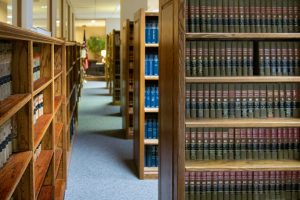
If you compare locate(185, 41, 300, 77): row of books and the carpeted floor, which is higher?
locate(185, 41, 300, 77): row of books

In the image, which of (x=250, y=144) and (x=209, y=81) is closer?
(x=209, y=81)

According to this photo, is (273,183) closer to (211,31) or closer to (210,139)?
(210,139)

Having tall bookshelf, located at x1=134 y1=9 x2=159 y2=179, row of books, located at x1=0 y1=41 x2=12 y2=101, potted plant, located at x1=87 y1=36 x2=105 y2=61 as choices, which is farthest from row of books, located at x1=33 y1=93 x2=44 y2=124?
potted plant, located at x1=87 y1=36 x2=105 y2=61

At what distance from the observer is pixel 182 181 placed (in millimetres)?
2746

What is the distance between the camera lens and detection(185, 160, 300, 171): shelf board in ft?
9.19

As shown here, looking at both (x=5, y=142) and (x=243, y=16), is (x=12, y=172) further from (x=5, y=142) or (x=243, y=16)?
(x=243, y=16)

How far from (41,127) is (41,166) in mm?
298

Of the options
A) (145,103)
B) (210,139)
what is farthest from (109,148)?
(210,139)

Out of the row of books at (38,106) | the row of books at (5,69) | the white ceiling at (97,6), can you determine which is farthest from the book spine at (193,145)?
the white ceiling at (97,6)

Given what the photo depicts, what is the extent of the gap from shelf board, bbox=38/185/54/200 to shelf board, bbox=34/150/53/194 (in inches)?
10.7

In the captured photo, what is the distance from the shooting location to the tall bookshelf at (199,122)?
107 inches

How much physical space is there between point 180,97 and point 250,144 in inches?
25.3

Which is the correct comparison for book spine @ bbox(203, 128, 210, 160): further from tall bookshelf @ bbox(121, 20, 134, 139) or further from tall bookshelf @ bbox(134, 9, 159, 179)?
tall bookshelf @ bbox(121, 20, 134, 139)

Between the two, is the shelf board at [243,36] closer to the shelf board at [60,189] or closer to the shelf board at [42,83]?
the shelf board at [42,83]
